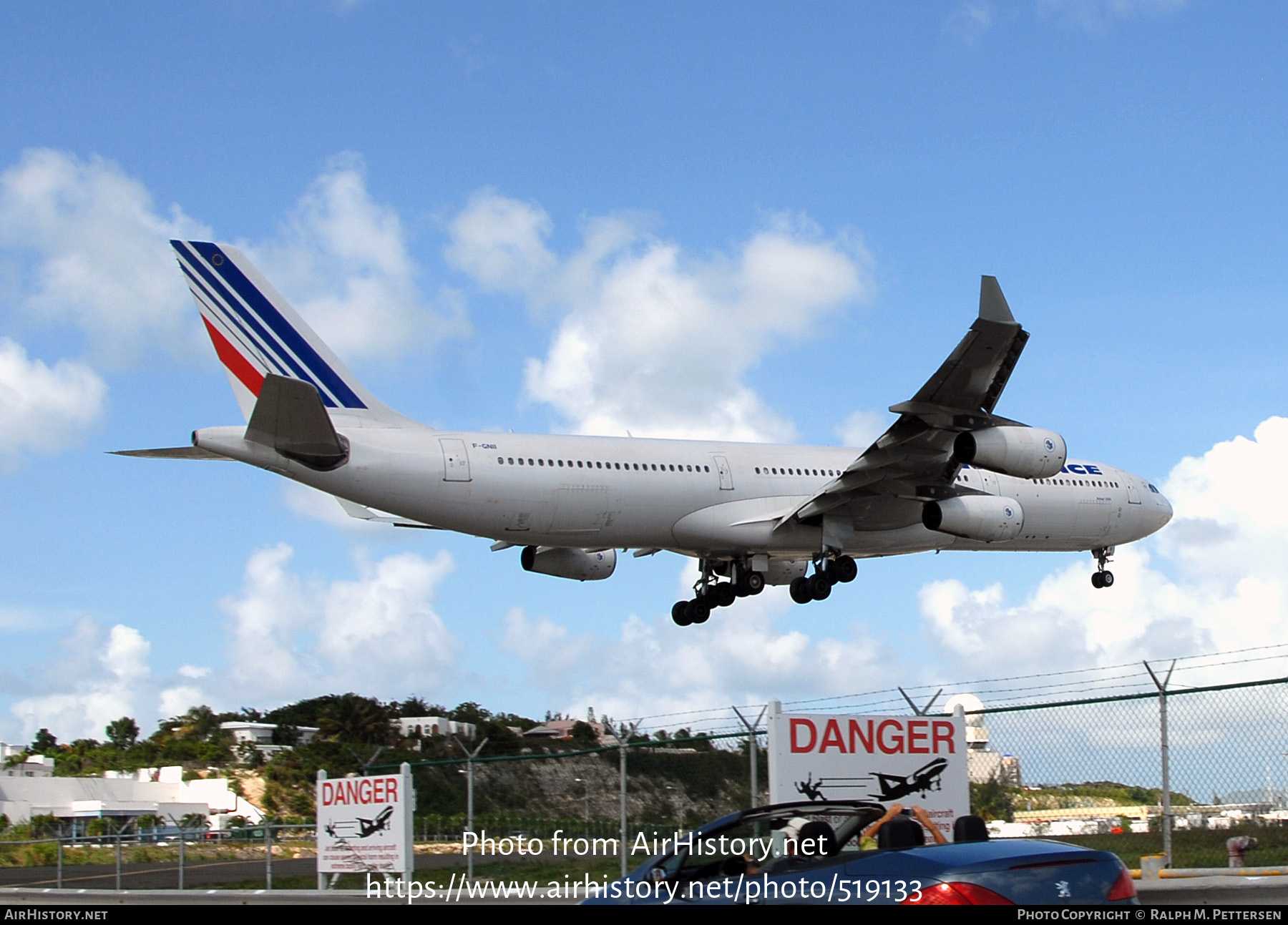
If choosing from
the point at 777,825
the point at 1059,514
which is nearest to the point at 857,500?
the point at 1059,514

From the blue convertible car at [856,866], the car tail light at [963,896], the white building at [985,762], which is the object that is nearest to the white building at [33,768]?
the white building at [985,762]

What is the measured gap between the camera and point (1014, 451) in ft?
82.1

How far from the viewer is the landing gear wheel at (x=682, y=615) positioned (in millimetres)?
30906

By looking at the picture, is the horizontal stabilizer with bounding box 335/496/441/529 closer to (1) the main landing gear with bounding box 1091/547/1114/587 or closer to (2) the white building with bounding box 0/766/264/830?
(1) the main landing gear with bounding box 1091/547/1114/587

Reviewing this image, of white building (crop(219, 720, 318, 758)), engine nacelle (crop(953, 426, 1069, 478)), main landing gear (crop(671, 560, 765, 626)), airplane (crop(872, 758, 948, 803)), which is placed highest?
engine nacelle (crop(953, 426, 1069, 478))

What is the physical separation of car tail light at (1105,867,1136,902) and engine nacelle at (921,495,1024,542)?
67.5 ft

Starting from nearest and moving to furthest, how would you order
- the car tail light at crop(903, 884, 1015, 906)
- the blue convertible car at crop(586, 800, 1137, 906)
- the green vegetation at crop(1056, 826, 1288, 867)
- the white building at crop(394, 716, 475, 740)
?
the car tail light at crop(903, 884, 1015, 906) → the blue convertible car at crop(586, 800, 1137, 906) → the green vegetation at crop(1056, 826, 1288, 867) → the white building at crop(394, 716, 475, 740)

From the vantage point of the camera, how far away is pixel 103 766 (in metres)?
64.4

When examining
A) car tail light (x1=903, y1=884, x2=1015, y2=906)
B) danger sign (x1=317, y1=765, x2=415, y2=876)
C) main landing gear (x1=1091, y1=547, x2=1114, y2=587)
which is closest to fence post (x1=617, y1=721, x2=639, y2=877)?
danger sign (x1=317, y1=765, x2=415, y2=876)

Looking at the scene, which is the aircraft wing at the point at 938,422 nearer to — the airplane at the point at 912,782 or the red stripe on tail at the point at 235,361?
the red stripe on tail at the point at 235,361

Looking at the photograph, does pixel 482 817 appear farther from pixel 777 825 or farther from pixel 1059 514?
pixel 1059 514

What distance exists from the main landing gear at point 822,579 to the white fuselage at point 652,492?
0.38 meters

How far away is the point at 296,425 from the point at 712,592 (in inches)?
461

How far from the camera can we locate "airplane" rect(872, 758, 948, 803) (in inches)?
430
